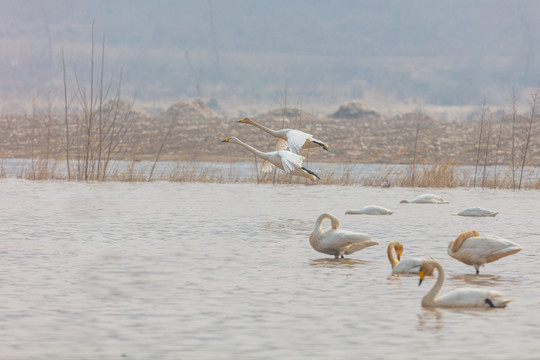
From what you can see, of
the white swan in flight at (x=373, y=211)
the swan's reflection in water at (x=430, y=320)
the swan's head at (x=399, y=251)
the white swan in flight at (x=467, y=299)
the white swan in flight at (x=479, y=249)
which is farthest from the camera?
the white swan in flight at (x=373, y=211)

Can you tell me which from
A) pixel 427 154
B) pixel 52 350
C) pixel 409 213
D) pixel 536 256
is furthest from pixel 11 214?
pixel 427 154

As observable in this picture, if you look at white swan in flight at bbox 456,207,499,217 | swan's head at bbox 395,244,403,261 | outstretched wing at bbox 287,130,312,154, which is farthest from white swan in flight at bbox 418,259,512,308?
white swan in flight at bbox 456,207,499,217

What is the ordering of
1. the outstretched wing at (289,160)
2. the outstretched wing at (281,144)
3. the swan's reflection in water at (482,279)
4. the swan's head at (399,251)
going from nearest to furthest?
the swan's reflection in water at (482,279), the swan's head at (399,251), the outstretched wing at (289,160), the outstretched wing at (281,144)

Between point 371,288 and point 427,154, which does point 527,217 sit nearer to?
point 371,288

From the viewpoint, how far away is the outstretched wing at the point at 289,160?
13.7 m

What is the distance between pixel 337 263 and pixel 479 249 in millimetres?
1596

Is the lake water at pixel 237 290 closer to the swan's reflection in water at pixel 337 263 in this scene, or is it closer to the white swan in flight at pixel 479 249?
the swan's reflection in water at pixel 337 263

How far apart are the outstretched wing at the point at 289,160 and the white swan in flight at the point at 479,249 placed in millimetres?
5286

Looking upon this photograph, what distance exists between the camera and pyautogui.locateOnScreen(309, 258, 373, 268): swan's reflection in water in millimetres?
9109

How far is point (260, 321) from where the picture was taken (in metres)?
6.14

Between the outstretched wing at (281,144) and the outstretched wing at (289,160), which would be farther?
the outstretched wing at (281,144)

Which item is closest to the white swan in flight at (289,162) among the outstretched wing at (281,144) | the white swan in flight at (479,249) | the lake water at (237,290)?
the outstretched wing at (281,144)

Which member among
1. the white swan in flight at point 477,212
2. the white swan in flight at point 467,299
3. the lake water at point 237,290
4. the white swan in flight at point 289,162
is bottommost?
the lake water at point 237,290

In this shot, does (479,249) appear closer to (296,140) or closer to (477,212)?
(296,140)
